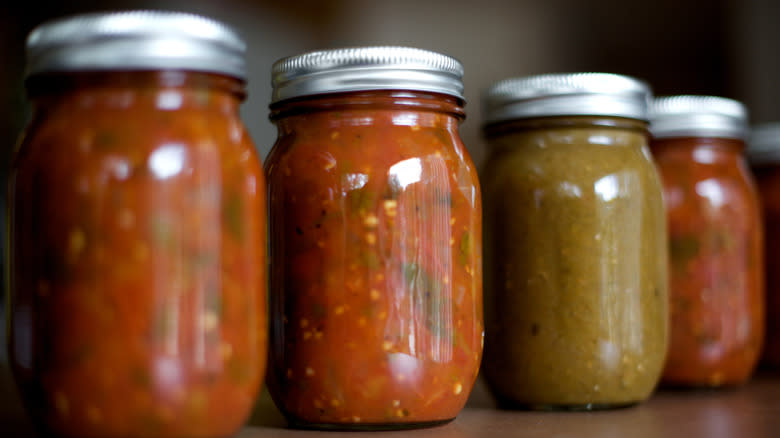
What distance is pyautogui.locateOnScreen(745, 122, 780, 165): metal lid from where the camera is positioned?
1.29 meters

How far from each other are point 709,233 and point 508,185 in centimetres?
32

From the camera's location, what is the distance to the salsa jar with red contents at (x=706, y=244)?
108 centimetres

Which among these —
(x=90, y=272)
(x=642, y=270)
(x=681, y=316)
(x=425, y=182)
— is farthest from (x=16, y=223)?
(x=681, y=316)

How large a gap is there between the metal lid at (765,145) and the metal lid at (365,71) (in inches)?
27.7

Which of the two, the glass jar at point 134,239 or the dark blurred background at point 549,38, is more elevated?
the dark blurred background at point 549,38

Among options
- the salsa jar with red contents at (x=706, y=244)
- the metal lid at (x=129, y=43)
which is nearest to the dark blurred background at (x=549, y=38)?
the salsa jar with red contents at (x=706, y=244)

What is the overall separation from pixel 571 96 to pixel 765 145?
532 mm

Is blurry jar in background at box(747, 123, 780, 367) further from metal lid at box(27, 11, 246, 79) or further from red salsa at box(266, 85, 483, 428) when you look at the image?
metal lid at box(27, 11, 246, 79)

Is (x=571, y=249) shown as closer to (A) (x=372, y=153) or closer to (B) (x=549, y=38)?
(A) (x=372, y=153)

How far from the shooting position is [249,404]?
675 millimetres

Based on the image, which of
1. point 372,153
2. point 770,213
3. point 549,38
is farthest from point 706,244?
point 549,38

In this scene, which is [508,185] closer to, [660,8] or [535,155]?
[535,155]

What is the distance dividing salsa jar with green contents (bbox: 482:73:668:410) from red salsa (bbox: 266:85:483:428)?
115mm

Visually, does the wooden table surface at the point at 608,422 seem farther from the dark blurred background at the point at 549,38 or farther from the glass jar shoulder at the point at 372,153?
the dark blurred background at the point at 549,38
